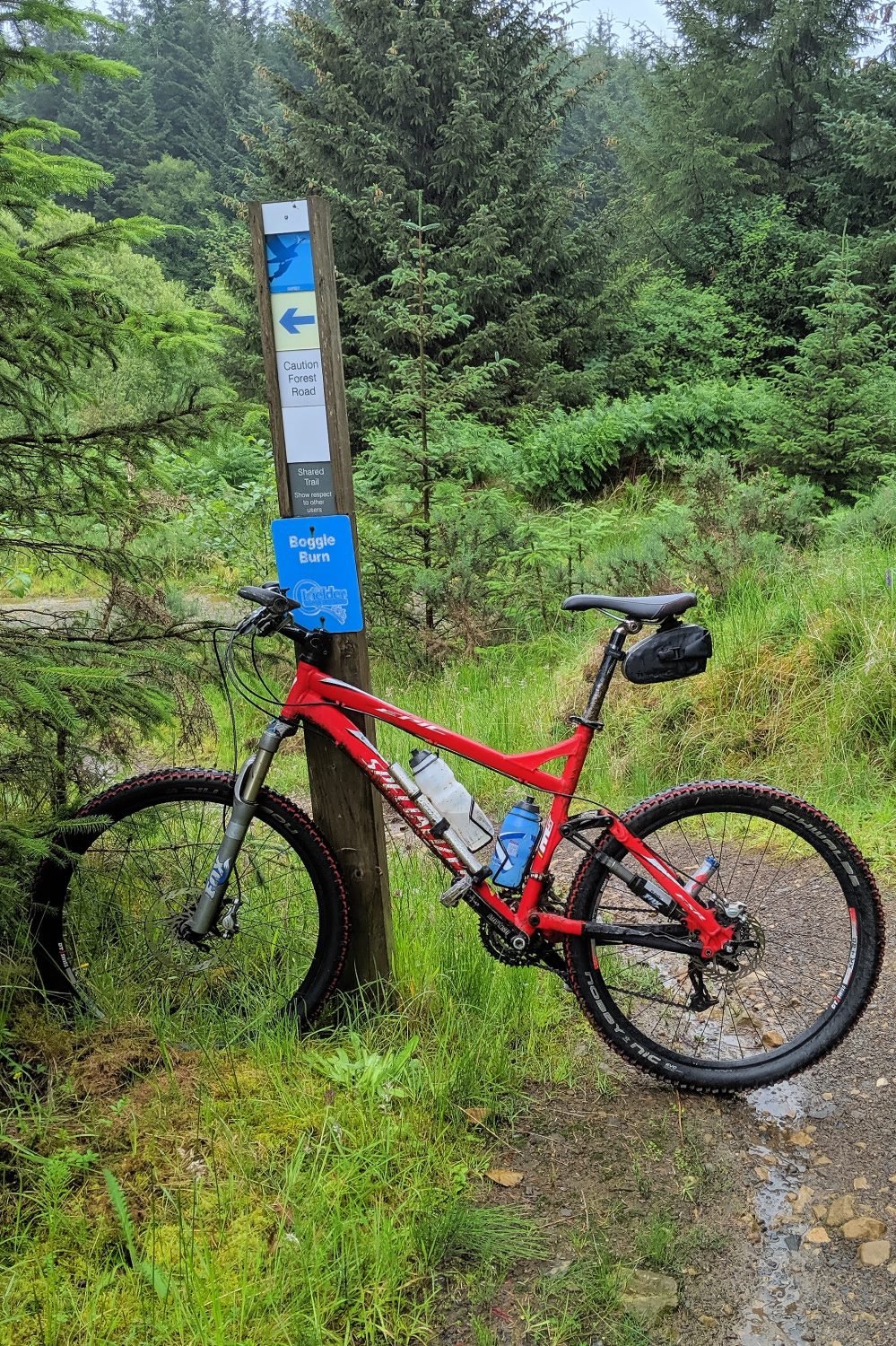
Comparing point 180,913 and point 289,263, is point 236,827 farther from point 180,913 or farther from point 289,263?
point 289,263

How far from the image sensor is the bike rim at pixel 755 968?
104 inches

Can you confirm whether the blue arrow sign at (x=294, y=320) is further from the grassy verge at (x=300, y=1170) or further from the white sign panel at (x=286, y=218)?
the grassy verge at (x=300, y=1170)

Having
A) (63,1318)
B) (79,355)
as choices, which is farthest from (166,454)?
(63,1318)

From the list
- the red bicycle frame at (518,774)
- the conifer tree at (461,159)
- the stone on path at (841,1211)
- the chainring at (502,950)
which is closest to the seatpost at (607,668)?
the red bicycle frame at (518,774)

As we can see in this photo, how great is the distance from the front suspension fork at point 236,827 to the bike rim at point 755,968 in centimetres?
102

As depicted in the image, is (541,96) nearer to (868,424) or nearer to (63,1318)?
(868,424)

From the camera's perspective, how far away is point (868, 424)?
25.3 ft

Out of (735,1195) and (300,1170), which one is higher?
(300,1170)

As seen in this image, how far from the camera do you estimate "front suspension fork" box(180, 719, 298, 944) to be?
251 centimetres

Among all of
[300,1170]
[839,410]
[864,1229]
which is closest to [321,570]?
[300,1170]

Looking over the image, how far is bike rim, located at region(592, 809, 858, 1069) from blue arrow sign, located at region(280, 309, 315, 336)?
1.67 metres

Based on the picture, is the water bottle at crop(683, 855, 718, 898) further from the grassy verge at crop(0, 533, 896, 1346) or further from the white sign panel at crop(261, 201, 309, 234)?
the white sign panel at crop(261, 201, 309, 234)

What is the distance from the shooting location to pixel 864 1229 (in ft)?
6.98

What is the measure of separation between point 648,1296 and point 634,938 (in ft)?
2.75
